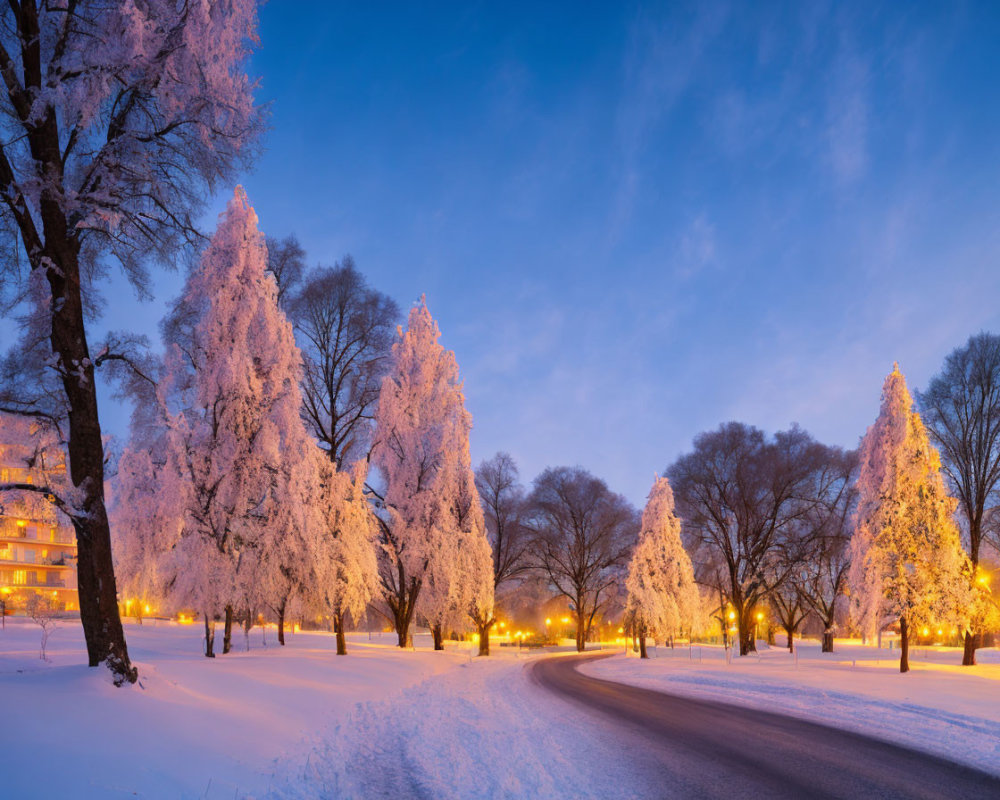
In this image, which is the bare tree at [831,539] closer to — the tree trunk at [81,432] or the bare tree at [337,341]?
the bare tree at [337,341]

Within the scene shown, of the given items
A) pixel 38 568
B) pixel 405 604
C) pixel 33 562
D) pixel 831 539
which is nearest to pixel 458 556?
pixel 405 604

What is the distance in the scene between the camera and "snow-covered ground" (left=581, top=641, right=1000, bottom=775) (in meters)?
11.0

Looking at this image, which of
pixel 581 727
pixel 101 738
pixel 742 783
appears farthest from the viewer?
pixel 581 727

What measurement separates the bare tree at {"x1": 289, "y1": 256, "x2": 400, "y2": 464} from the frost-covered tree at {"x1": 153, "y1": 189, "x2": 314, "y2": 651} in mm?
8052

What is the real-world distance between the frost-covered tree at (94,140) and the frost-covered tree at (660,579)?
32241mm

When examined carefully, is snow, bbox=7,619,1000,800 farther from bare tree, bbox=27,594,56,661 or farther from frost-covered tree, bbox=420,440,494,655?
frost-covered tree, bbox=420,440,494,655

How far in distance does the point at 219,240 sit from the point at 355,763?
15140 millimetres

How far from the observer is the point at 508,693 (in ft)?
57.7

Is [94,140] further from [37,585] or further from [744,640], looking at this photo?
[37,585]

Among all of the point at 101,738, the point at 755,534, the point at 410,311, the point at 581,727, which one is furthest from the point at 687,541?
the point at 101,738

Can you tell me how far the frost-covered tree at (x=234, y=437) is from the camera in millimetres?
17328

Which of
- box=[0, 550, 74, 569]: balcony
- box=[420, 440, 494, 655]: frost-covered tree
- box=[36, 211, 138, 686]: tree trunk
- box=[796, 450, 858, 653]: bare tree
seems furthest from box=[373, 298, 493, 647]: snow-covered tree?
box=[0, 550, 74, 569]: balcony

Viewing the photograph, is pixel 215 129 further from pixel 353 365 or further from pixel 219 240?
pixel 353 365

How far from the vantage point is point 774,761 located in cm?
901
